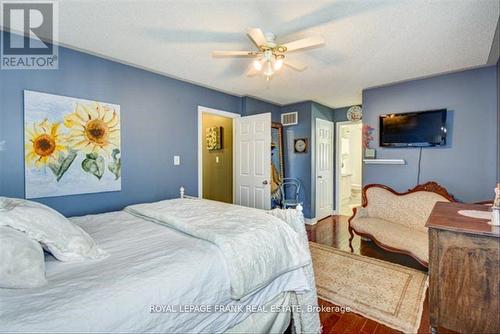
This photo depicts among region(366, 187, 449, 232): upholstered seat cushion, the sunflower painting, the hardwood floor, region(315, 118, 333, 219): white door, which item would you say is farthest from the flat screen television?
the sunflower painting

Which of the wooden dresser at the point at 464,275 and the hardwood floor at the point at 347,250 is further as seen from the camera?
the hardwood floor at the point at 347,250

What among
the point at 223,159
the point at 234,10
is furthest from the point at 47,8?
the point at 223,159

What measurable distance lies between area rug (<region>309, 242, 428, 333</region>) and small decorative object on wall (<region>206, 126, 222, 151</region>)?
2957mm

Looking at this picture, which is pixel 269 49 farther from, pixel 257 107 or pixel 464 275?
pixel 257 107

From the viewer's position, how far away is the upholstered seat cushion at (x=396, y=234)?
2473mm

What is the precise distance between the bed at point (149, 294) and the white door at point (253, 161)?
6.77 feet

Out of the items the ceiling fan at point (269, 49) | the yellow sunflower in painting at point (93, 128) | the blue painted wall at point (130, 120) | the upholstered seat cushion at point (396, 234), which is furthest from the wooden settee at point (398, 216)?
the yellow sunflower in painting at point (93, 128)

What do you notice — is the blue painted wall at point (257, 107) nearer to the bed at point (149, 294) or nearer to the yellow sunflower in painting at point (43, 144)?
the yellow sunflower in painting at point (43, 144)

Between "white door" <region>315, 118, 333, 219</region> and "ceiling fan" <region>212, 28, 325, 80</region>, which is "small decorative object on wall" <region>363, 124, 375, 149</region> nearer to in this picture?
"white door" <region>315, 118, 333, 219</region>

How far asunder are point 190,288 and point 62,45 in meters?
2.70

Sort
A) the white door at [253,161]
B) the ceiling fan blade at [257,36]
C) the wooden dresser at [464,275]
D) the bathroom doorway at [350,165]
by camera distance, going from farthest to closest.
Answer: the bathroom doorway at [350,165] → the white door at [253,161] → the ceiling fan blade at [257,36] → the wooden dresser at [464,275]

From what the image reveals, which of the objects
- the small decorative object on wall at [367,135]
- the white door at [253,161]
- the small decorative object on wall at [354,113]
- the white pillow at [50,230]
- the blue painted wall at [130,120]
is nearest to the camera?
the white pillow at [50,230]

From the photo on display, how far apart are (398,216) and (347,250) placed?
0.83 m

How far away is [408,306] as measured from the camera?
6.63 ft
